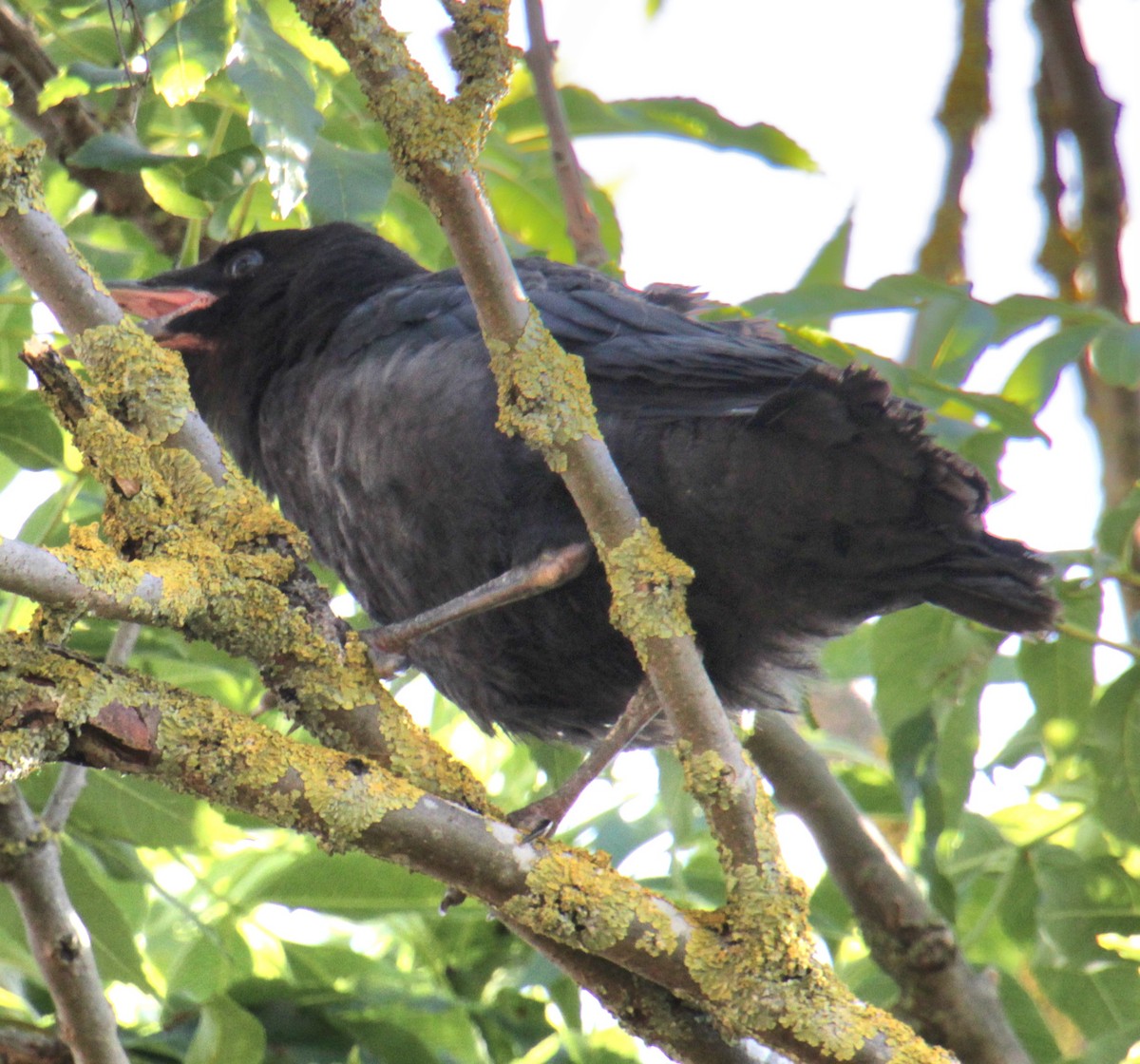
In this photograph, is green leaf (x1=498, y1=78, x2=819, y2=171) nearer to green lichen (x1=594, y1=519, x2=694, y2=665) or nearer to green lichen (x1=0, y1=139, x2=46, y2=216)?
green lichen (x1=594, y1=519, x2=694, y2=665)

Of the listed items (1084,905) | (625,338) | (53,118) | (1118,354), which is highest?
(53,118)

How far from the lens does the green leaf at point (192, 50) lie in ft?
9.66

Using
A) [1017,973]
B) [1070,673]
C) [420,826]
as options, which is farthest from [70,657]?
[1017,973]

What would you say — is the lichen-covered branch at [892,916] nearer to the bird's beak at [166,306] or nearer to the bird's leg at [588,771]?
the bird's leg at [588,771]

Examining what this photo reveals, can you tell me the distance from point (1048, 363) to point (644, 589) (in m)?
1.80

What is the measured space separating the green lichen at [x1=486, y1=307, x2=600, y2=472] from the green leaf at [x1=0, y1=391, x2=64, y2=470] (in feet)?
4.62

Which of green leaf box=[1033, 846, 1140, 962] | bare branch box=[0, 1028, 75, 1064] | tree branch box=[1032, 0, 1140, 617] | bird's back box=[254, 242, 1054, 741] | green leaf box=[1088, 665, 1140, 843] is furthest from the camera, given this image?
tree branch box=[1032, 0, 1140, 617]

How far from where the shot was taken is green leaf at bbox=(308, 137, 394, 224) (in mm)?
3162

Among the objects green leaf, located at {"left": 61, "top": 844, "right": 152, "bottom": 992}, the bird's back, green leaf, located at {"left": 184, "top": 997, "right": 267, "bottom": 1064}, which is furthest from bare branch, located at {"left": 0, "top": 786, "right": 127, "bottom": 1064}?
the bird's back

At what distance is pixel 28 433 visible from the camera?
3.38 meters

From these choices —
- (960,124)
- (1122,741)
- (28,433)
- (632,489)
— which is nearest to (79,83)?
(28,433)

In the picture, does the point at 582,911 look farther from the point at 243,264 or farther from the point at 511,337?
the point at 243,264

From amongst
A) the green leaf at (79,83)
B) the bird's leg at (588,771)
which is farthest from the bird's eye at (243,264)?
the bird's leg at (588,771)

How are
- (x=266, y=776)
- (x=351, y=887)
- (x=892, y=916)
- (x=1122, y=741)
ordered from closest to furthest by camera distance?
1. (x=266, y=776)
2. (x=351, y=887)
3. (x=1122, y=741)
4. (x=892, y=916)
